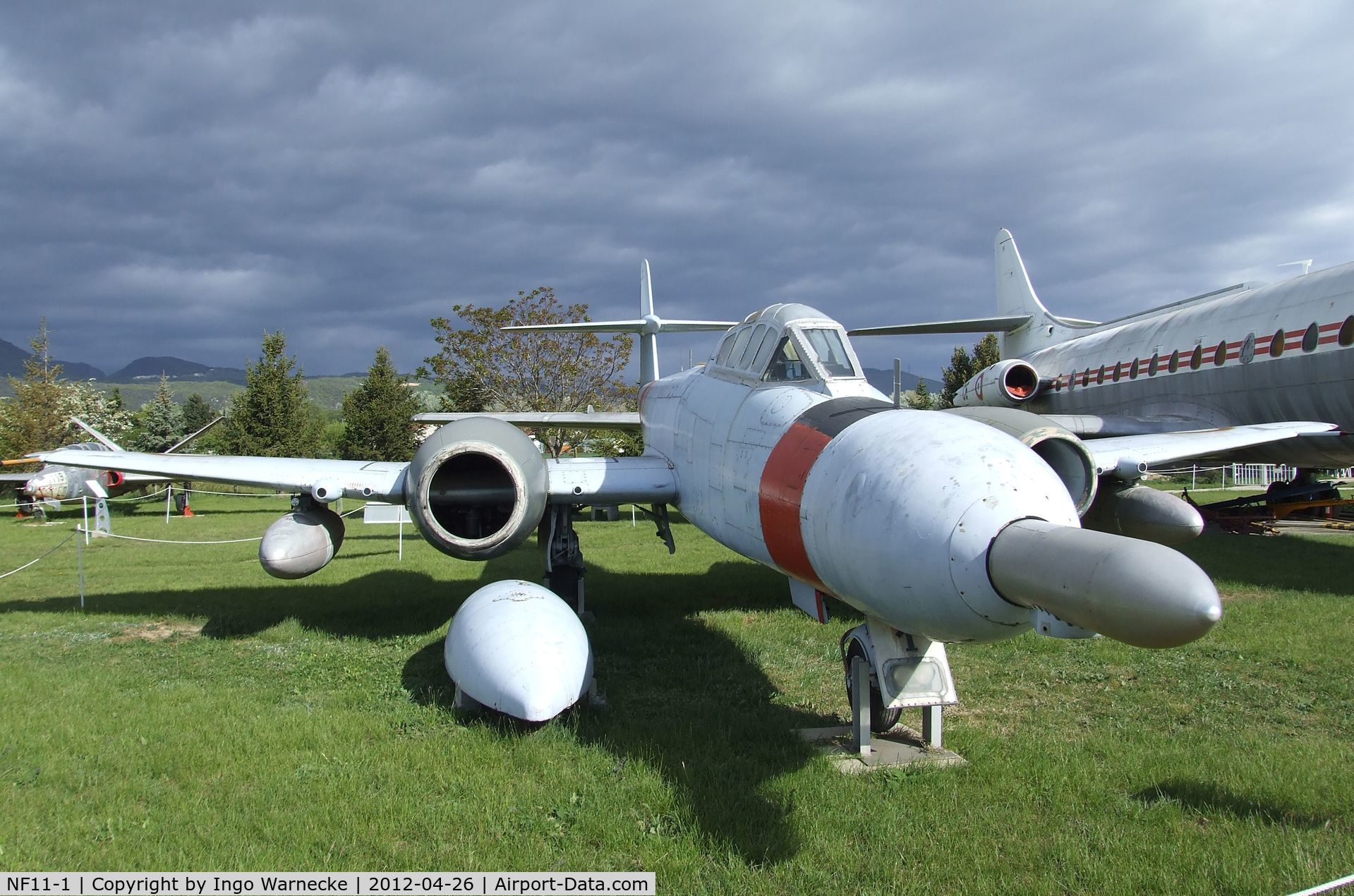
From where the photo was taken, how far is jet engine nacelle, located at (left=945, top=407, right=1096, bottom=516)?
18.7ft

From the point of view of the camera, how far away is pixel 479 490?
7320mm

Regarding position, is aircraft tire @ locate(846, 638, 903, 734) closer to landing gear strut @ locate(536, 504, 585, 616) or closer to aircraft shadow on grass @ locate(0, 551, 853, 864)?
aircraft shadow on grass @ locate(0, 551, 853, 864)

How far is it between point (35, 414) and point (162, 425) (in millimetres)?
8161

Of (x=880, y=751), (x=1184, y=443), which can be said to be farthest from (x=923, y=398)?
(x=880, y=751)

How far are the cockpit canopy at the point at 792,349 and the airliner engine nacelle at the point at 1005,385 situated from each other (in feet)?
35.4

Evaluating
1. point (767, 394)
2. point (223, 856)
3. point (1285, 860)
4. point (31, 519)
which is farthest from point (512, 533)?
point (31, 519)

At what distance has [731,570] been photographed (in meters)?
12.8

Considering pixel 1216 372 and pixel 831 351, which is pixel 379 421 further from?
pixel 831 351

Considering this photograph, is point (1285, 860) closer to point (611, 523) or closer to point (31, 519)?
point (611, 523)

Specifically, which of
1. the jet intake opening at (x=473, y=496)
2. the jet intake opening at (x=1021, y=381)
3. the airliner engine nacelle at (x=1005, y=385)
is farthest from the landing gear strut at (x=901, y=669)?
the jet intake opening at (x=1021, y=381)

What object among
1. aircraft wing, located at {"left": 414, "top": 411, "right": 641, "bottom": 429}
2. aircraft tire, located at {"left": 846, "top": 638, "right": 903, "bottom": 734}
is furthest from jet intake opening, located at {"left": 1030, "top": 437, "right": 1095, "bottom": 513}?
aircraft wing, located at {"left": 414, "top": 411, "right": 641, "bottom": 429}

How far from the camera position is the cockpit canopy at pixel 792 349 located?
5422mm

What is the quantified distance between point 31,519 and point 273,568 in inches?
949

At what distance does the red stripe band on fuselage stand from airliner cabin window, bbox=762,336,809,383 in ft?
2.44
